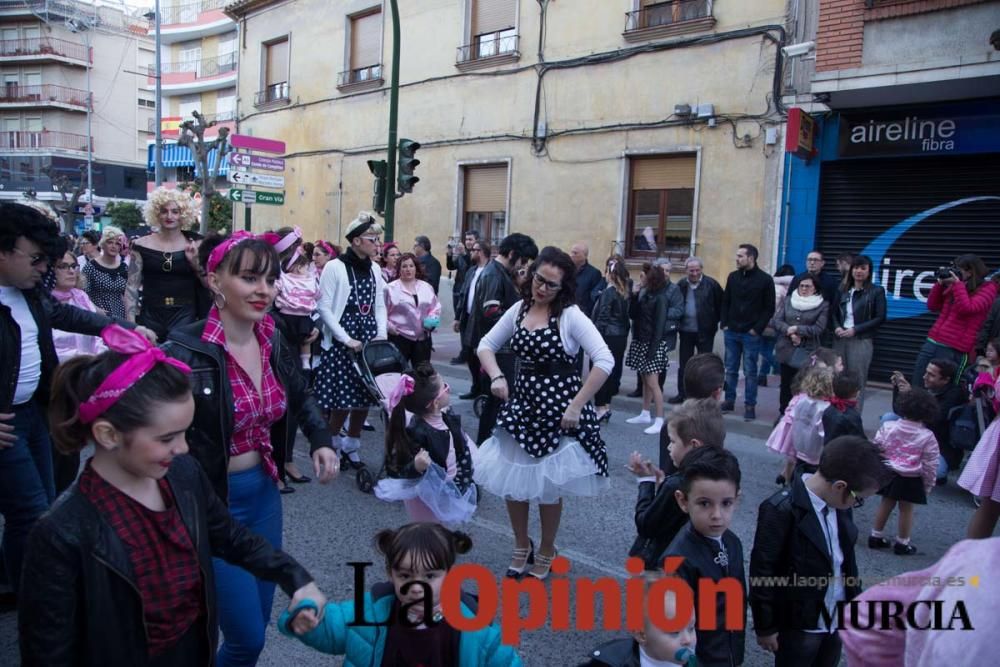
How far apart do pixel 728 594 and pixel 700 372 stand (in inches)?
61.3

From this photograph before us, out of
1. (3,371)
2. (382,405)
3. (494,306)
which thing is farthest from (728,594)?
(494,306)

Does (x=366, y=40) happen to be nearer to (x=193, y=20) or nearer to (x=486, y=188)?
(x=486, y=188)

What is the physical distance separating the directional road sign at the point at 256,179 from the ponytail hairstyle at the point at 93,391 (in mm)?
12009

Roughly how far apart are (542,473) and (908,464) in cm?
253

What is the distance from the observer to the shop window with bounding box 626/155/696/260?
1262 cm

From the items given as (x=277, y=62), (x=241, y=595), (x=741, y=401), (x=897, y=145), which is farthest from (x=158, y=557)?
(x=277, y=62)

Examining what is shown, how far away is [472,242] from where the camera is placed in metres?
12.3

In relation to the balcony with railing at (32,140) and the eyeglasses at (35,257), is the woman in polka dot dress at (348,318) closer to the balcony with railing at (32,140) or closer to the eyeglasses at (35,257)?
the eyeglasses at (35,257)

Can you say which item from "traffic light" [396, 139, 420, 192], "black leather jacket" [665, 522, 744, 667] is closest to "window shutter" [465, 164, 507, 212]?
"traffic light" [396, 139, 420, 192]

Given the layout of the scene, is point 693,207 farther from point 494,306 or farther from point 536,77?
point 494,306

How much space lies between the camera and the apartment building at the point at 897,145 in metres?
9.26

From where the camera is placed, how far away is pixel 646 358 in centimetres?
852

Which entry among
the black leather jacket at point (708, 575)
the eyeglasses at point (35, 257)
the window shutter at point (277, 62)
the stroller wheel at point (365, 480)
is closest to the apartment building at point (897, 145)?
the stroller wheel at point (365, 480)

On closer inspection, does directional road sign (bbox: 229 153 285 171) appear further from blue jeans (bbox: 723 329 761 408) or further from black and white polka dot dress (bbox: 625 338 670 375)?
blue jeans (bbox: 723 329 761 408)
